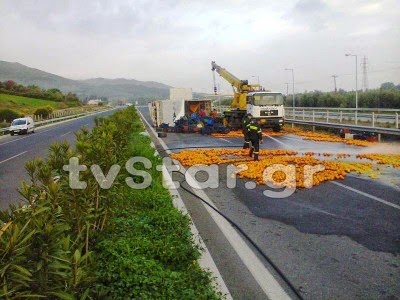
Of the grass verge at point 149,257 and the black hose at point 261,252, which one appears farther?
the black hose at point 261,252

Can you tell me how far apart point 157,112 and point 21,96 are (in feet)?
258

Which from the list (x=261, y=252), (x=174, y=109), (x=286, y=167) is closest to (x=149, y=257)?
(x=261, y=252)

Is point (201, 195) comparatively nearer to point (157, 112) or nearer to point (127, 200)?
point (127, 200)

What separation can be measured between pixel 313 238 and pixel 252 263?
61.6 inches

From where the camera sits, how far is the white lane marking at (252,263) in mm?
4758

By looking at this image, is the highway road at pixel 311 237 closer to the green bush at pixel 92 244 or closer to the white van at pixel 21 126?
the green bush at pixel 92 244

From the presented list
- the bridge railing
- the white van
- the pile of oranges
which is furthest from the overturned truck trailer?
the pile of oranges

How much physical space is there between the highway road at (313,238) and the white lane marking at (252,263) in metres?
0.01

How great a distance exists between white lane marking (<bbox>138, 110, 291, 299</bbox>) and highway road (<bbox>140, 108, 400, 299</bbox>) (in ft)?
0.05

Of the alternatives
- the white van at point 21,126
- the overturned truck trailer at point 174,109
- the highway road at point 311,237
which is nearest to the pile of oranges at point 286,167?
the highway road at point 311,237

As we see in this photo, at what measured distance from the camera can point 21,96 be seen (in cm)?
10081

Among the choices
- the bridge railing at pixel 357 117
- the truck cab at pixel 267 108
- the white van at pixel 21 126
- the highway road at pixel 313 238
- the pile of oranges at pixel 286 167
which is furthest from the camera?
the white van at pixel 21 126

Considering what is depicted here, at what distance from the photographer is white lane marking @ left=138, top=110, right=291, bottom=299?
15.6 feet

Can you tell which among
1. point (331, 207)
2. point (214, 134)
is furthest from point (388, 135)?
point (331, 207)
